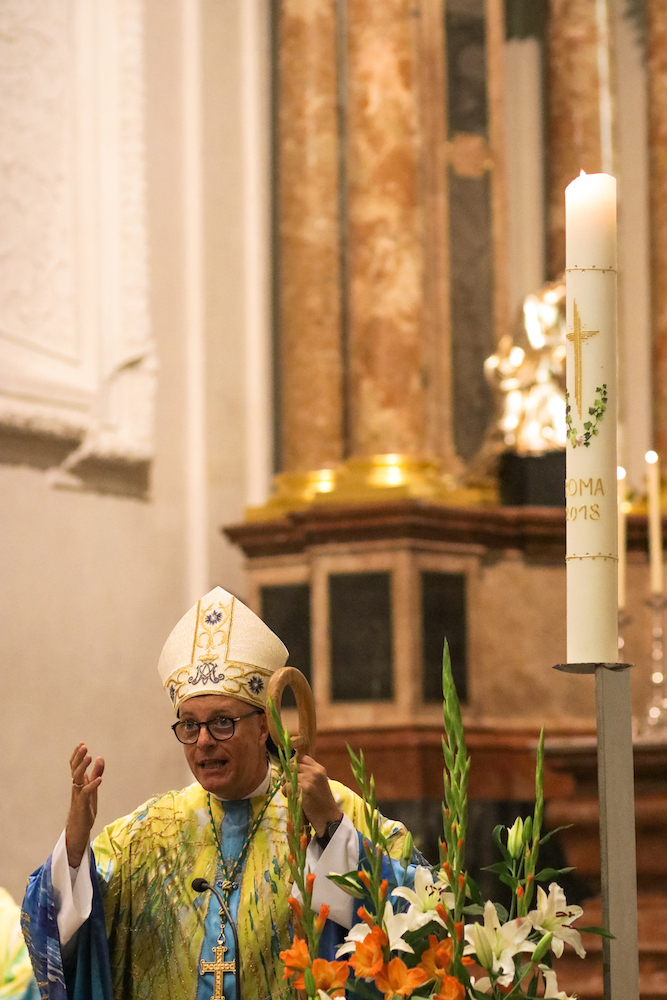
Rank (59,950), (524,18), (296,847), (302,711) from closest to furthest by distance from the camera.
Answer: (296,847)
(302,711)
(59,950)
(524,18)

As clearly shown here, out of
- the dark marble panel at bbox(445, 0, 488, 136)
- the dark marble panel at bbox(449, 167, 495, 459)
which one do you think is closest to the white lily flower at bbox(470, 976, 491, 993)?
the dark marble panel at bbox(449, 167, 495, 459)

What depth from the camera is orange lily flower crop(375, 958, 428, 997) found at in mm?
1340

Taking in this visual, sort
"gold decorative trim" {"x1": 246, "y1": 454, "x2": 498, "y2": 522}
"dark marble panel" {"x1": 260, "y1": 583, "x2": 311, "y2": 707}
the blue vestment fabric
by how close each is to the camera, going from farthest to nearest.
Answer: "dark marble panel" {"x1": 260, "y1": 583, "x2": 311, "y2": 707} < "gold decorative trim" {"x1": 246, "y1": 454, "x2": 498, "y2": 522} < the blue vestment fabric

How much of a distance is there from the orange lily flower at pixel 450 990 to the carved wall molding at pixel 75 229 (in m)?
4.92

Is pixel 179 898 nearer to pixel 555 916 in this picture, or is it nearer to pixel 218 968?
pixel 218 968

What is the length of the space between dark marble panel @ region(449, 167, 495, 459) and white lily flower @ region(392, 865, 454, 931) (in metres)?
5.98

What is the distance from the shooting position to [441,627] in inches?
247

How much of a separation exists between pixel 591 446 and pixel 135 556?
5391 millimetres

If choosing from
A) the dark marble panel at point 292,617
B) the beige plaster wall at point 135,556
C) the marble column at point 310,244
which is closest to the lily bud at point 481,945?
the beige plaster wall at point 135,556

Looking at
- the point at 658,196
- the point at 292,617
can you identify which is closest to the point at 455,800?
the point at 292,617

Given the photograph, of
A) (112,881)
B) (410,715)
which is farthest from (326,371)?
(112,881)

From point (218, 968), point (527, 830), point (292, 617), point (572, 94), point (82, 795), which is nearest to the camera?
point (527, 830)

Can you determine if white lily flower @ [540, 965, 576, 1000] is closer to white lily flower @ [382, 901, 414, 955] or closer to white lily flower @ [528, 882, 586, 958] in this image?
white lily flower @ [528, 882, 586, 958]

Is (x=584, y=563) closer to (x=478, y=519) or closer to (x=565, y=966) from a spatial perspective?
(x=565, y=966)
